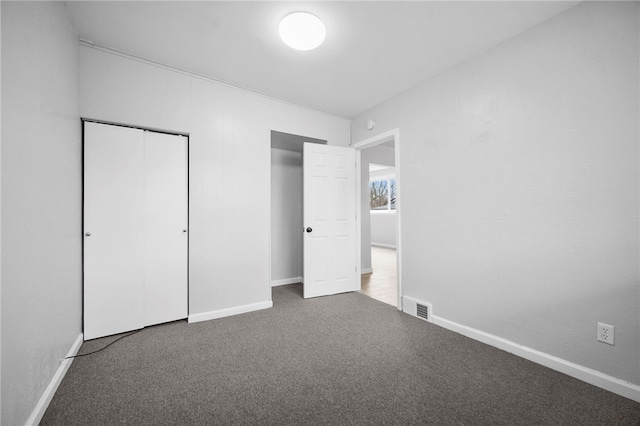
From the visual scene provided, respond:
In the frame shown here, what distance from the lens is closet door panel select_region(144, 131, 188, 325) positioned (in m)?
2.48

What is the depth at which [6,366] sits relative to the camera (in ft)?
3.53

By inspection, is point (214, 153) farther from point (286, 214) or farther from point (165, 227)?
point (286, 214)

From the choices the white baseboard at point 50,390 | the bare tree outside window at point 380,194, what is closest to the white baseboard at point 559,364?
the white baseboard at point 50,390

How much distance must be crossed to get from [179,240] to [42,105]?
1.50 meters

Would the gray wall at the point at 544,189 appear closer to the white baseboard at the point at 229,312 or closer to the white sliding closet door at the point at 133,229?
the white baseboard at the point at 229,312

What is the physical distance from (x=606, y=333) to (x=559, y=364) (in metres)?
0.38

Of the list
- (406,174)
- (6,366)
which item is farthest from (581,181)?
(6,366)

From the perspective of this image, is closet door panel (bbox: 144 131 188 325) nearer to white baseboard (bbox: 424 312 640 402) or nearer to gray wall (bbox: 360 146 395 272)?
white baseboard (bbox: 424 312 640 402)

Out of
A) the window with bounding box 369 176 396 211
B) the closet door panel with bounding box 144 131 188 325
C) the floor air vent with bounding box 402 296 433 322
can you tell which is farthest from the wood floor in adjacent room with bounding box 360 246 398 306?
the window with bounding box 369 176 396 211

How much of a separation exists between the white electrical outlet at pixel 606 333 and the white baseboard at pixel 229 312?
9.52 feet

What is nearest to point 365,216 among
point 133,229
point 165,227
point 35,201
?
point 165,227

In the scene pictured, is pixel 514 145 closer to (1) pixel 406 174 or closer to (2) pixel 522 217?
(2) pixel 522 217

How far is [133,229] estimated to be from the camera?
2402 millimetres

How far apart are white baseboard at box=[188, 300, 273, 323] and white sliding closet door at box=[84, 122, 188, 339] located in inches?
6.9
